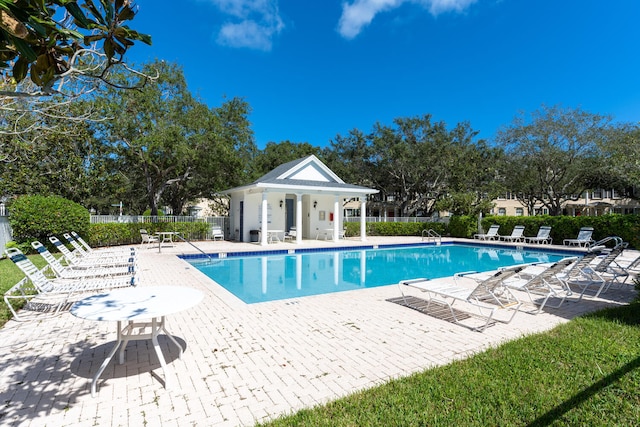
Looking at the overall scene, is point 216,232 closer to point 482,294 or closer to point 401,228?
point 401,228

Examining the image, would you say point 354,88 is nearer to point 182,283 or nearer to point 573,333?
point 182,283

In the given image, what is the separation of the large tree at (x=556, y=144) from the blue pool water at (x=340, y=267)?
42.0 feet

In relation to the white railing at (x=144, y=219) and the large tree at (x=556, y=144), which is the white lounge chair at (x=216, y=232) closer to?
the white railing at (x=144, y=219)

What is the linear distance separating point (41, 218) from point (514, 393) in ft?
54.7

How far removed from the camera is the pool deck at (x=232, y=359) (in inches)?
115

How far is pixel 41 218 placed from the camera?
44.0 feet

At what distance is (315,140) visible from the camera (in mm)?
37375

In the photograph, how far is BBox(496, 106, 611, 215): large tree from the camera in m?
25.9

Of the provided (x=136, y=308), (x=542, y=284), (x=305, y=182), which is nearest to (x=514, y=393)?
(x=136, y=308)

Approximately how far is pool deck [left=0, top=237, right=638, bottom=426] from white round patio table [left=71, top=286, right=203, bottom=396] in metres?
0.27

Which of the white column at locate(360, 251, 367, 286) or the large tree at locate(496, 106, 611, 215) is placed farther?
the large tree at locate(496, 106, 611, 215)

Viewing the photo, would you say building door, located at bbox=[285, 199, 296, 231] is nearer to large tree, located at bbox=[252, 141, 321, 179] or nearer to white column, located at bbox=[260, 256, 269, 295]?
white column, located at bbox=[260, 256, 269, 295]

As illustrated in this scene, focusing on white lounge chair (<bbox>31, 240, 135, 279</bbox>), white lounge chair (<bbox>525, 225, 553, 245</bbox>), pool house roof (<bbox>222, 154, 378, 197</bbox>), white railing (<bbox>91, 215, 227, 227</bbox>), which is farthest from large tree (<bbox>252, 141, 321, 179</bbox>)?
white lounge chair (<bbox>31, 240, 135, 279</bbox>)

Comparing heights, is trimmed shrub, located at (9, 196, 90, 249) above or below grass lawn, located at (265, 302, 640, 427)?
above
